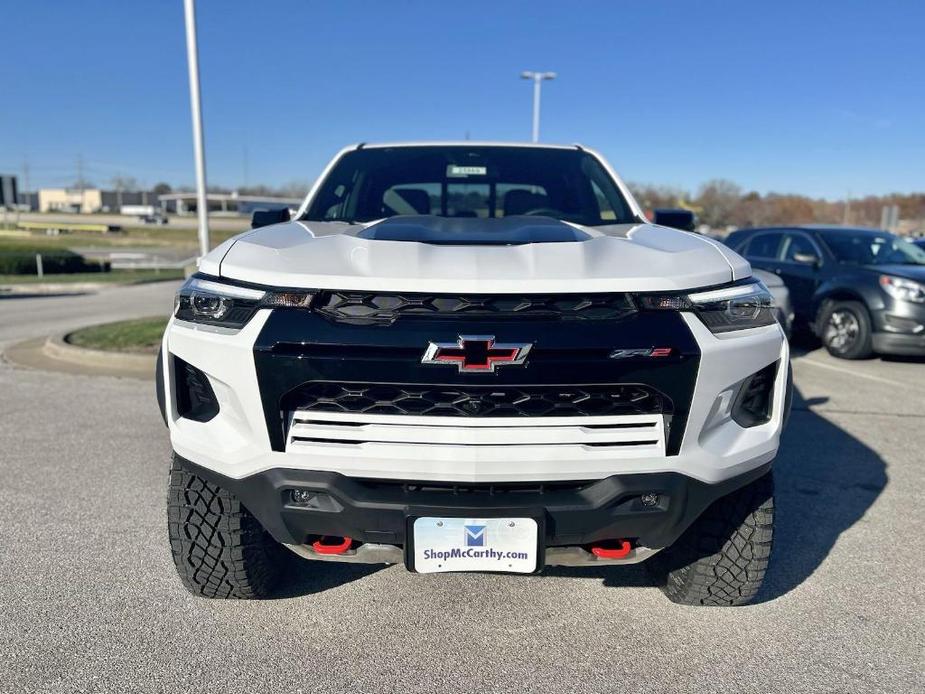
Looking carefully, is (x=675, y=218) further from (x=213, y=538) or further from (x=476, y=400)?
(x=213, y=538)

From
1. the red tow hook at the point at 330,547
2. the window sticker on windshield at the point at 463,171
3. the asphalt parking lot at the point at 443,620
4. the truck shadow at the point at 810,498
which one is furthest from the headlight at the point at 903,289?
the red tow hook at the point at 330,547

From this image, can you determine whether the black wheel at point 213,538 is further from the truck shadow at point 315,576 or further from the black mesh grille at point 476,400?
the black mesh grille at point 476,400

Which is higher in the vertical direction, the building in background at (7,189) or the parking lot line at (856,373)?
the building in background at (7,189)

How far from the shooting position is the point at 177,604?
267 centimetres

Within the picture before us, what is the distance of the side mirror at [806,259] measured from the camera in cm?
871

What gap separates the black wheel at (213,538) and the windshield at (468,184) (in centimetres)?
158

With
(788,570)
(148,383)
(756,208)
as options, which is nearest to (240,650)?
(788,570)

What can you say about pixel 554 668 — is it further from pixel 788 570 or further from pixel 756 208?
pixel 756 208

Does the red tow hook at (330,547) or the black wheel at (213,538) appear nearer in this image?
the red tow hook at (330,547)

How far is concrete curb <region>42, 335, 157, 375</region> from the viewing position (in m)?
7.04

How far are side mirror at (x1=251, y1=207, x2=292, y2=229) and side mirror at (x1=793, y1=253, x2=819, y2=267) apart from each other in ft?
23.5

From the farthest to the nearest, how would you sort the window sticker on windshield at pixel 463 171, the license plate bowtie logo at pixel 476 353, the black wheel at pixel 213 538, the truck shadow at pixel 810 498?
the window sticker on windshield at pixel 463 171 → the truck shadow at pixel 810 498 → the black wheel at pixel 213 538 → the license plate bowtie logo at pixel 476 353

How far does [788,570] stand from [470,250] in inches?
77.6

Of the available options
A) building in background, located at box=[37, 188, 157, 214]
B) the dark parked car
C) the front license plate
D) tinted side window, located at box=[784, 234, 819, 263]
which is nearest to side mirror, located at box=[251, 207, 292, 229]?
the front license plate
